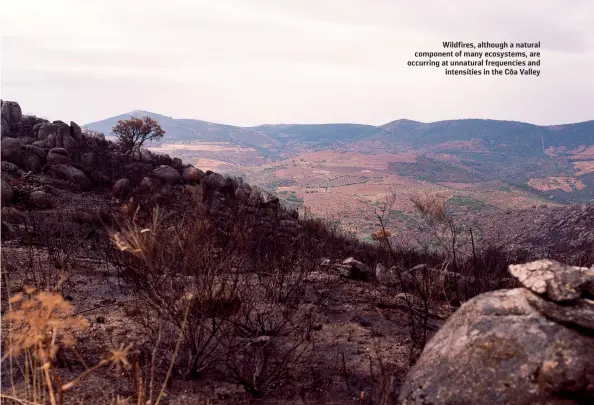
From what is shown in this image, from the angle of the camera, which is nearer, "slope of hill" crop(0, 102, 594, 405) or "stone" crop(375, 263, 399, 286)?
"slope of hill" crop(0, 102, 594, 405)

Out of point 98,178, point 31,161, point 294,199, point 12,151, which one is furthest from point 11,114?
point 294,199

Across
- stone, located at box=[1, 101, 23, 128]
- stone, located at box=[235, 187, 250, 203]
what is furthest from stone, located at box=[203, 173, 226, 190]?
stone, located at box=[1, 101, 23, 128]

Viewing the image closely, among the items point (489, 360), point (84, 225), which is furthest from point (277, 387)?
point (84, 225)

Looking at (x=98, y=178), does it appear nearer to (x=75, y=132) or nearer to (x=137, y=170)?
(x=137, y=170)

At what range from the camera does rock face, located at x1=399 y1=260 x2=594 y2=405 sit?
8.68 ft

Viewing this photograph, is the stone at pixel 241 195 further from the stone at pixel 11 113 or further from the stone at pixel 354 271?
the stone at pixel 11 113

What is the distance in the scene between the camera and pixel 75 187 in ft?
55.1

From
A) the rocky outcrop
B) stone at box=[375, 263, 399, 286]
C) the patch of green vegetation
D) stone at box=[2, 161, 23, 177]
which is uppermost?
the rocky outcrop

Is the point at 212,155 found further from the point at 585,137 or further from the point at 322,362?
the point at 585,137

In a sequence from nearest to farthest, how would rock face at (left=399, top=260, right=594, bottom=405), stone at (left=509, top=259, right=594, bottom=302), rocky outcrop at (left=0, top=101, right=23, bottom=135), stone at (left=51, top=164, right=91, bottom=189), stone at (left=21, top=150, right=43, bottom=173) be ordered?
rock face at (left=399, top=260, right=594, bottom=405)
stone at (left=509, top=259, right=594, bottom=302)
stone at (left=51, top=164, right=91, bottom=189)
stone at (left=21, top=150, right=43, bottom=173)
rocky outcrop at (left=0, top=101, right=23, bottom=135)

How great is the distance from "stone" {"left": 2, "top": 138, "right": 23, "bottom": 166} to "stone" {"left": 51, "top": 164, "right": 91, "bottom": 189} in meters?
1.50

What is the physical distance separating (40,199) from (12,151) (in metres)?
4.80

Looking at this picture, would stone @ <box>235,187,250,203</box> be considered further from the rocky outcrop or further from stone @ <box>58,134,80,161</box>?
the rocky outcrop

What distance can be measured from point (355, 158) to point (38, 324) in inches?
4688
